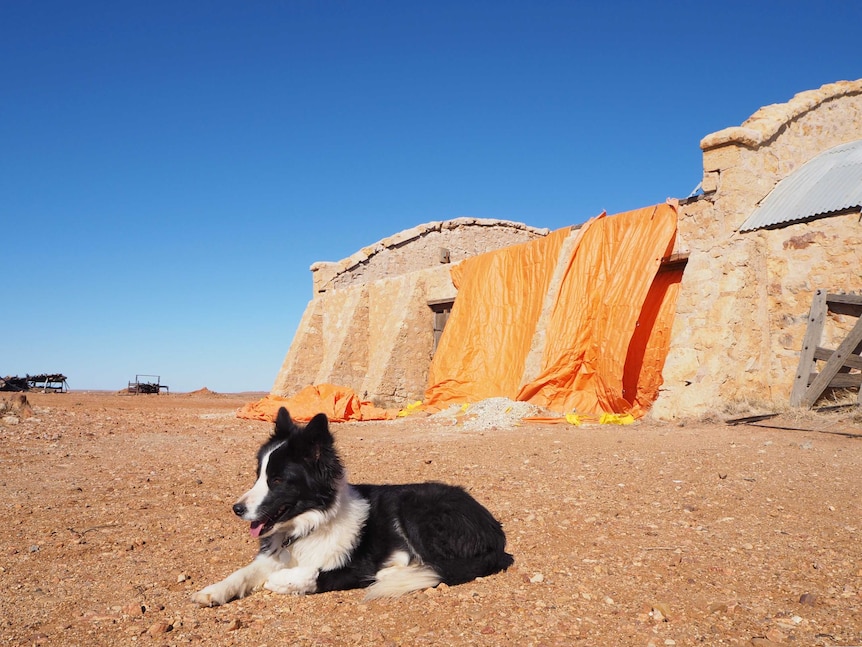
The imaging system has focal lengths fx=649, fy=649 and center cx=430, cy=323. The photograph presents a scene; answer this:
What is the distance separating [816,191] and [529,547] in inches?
347

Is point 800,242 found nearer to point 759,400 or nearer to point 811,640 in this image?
point 759,400

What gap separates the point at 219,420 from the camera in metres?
13.0

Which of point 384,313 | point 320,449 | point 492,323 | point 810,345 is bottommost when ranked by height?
point 320,449

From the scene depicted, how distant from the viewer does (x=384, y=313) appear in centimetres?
1789

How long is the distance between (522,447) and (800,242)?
573 cm

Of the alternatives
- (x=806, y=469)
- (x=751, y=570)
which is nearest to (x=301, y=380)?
(x=806, y=469)

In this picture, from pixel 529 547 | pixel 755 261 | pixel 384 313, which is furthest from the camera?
pixel 384 313

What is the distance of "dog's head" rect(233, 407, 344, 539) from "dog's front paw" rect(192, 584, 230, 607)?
0.30 meters

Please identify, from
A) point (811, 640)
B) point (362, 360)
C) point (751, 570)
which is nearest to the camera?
point (811, 640)

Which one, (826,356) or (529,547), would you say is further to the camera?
(826,356)

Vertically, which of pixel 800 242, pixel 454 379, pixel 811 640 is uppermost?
pixel 800 242

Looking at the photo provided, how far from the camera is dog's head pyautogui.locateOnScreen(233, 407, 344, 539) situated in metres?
3.18

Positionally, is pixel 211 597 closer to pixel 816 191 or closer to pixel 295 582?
pixel 295 582

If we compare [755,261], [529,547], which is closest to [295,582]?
[529,547]
